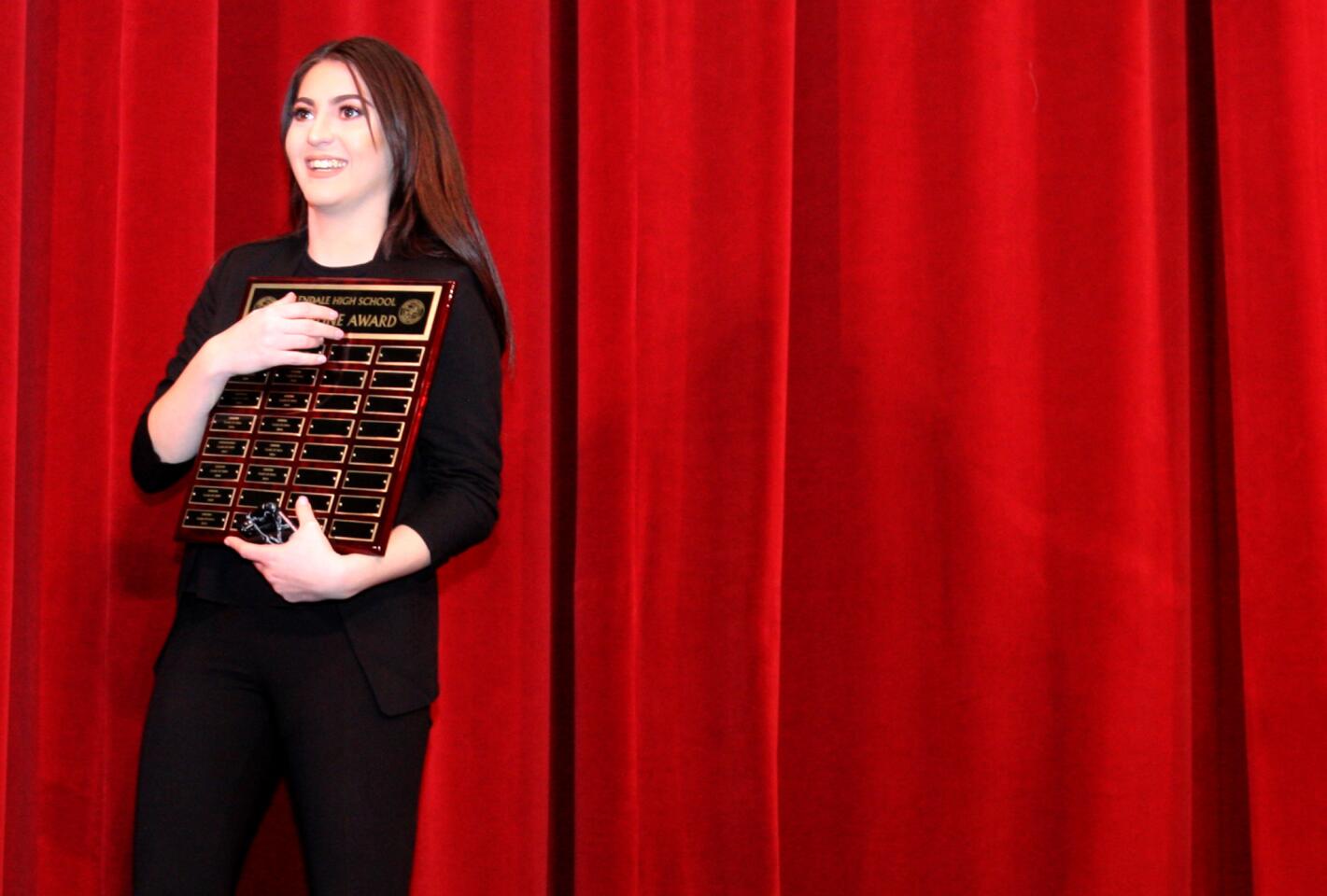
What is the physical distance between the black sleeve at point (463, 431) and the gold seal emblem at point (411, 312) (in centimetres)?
7

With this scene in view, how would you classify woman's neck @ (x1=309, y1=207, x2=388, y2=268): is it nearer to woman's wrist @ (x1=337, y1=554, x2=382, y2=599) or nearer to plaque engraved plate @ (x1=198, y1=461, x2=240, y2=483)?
plaque engraved plate @ (x1=198, y1=461, x2=240, y2=483)

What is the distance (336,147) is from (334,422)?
316 mm

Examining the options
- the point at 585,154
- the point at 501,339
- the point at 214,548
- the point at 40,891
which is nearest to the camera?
the point at 214,548

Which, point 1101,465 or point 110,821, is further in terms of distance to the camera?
point 1101,465

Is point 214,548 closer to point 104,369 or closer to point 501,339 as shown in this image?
point 501,339

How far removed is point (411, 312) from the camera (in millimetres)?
1385

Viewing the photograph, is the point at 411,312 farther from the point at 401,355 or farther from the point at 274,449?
the point at 274,449

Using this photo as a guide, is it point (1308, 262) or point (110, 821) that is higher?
point (1308, 262)

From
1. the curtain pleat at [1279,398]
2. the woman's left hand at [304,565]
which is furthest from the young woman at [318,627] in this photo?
the curtain pleat at [1279,398]

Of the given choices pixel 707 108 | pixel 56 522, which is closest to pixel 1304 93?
pixel 707 108

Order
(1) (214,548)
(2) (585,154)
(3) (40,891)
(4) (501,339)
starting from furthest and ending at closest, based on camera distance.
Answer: (2) (585,154) → (3) (40,891) → (4) (501,339) → (1) (214,548)

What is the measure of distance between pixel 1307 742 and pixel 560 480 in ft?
4.00

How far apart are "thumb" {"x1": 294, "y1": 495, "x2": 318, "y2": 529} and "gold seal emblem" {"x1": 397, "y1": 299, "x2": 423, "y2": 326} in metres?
0.21

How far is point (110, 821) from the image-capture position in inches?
75.5
